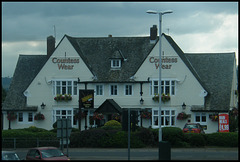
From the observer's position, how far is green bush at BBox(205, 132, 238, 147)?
131 feet

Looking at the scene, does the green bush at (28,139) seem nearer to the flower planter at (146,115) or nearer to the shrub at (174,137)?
the shrub at (174,137)

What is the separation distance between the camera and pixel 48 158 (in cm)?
2742

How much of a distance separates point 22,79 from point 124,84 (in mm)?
13602

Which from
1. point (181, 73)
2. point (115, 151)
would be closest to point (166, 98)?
point (181, 73)

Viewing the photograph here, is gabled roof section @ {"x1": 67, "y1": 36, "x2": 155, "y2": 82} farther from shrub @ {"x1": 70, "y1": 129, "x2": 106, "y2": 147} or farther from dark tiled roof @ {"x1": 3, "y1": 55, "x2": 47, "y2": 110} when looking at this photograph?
shrub @ {"x1": 70, "y1": 129, "x2": 106, "y2": 147}

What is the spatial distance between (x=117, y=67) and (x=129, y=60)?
5.71ft

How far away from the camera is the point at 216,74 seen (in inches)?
2227

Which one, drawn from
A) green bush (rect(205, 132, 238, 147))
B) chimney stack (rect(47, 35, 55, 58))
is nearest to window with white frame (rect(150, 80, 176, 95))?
green bush (rect(205, 132, 238, 147))

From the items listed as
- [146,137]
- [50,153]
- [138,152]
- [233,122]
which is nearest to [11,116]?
[146,137]

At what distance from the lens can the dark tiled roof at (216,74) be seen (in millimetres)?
53125

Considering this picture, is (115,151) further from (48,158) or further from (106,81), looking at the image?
(106,81)

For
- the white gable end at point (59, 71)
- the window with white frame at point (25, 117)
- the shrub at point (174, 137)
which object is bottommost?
the shrub at point (174, 137)

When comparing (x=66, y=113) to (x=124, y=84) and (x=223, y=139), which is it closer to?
(x=124, y=84)

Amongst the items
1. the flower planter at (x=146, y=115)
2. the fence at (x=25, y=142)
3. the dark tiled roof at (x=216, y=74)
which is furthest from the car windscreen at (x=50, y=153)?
the dark tiled roof at (x=216, y=74)
